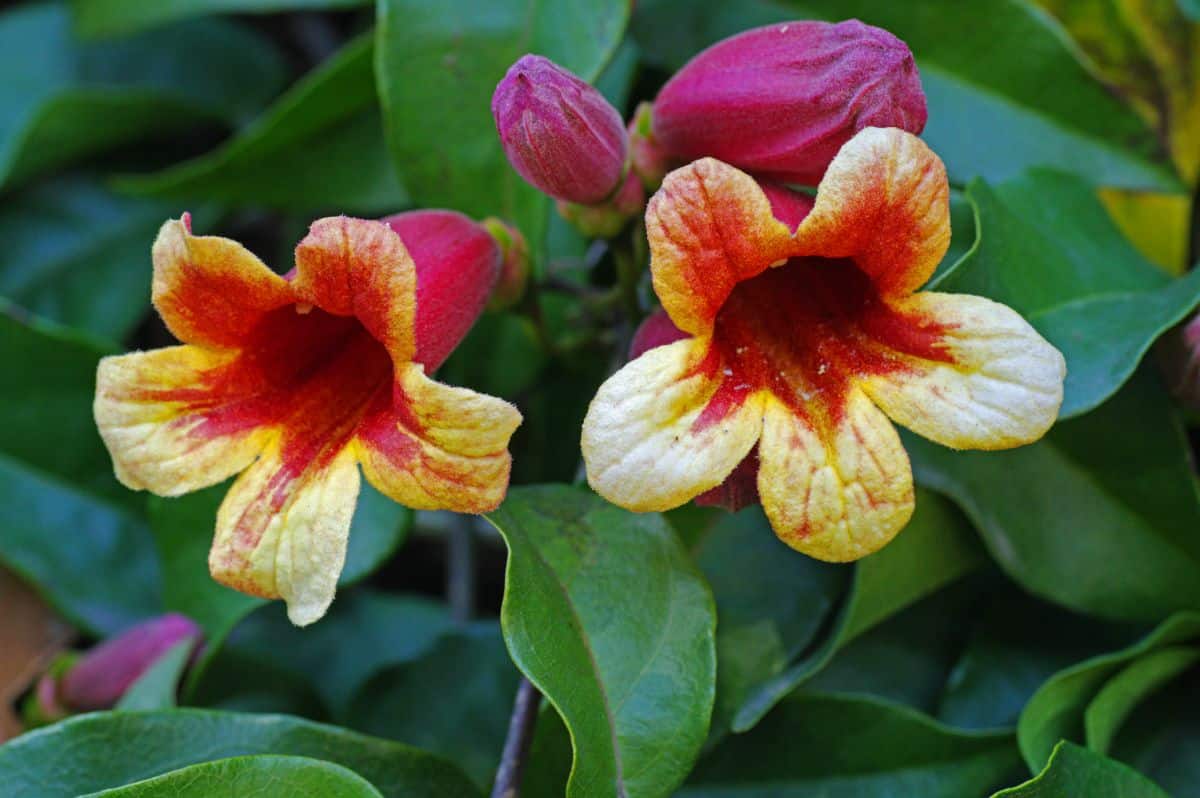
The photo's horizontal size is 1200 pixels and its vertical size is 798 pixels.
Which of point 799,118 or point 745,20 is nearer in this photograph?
point 799,118

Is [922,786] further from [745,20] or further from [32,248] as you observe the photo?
[32,248]

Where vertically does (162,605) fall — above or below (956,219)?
below

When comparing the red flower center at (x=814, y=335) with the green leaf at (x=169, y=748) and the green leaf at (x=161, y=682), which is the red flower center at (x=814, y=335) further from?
the green leaf at (x=161, y=682)

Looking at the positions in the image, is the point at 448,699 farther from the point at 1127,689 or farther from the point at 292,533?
the point at 1127,689

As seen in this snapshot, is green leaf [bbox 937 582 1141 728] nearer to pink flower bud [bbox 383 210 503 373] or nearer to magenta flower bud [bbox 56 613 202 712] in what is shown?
pink flower bud [bbox 383 210 503 373]

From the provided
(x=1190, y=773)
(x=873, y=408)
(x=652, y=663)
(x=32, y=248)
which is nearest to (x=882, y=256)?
(x=873, y=408)

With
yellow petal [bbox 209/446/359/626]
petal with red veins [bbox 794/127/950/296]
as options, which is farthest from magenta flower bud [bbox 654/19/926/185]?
yellow petal [bbox 209/446/359/626]

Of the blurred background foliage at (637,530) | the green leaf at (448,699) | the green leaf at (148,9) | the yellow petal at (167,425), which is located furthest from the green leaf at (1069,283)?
the green leaf at (148,9)
